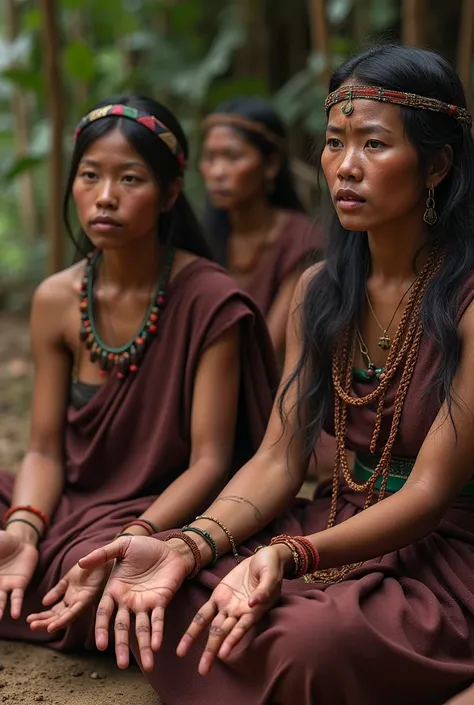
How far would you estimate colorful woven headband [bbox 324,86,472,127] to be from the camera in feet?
8.84

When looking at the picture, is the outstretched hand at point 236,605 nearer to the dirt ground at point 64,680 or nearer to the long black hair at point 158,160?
the dirt ground at point 64,680

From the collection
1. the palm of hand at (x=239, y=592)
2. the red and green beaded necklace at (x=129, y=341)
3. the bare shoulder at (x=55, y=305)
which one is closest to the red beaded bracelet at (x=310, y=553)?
the palm of hand at (x=239, y=592)

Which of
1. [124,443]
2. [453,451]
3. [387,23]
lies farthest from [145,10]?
[453,451]

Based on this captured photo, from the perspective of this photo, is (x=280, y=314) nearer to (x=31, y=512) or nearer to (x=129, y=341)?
(x=129, y=341)

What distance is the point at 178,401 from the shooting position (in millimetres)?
3299

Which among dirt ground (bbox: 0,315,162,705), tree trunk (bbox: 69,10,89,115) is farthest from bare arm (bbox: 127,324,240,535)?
tree trunk (bbox: 69,10,89,115)

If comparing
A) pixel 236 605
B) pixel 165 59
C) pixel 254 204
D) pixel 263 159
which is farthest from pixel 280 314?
pixel 165 59

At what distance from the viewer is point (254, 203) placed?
5.64 m

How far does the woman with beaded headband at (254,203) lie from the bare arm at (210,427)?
6.82ft

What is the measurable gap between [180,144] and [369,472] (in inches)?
50.7

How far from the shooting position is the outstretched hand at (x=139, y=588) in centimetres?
248

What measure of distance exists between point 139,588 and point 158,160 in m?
1.44

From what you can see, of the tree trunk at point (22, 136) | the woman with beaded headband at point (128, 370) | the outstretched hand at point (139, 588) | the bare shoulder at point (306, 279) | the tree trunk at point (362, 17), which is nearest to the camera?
the outstretched hand at point (139, 588)

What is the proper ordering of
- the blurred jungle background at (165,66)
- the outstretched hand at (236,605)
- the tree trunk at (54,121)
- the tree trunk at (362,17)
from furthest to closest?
the tree trunk at (362,17), the blurred jungle background at (165,66), the tree trunk at (54,121), the outstretched hand at (236,605)
